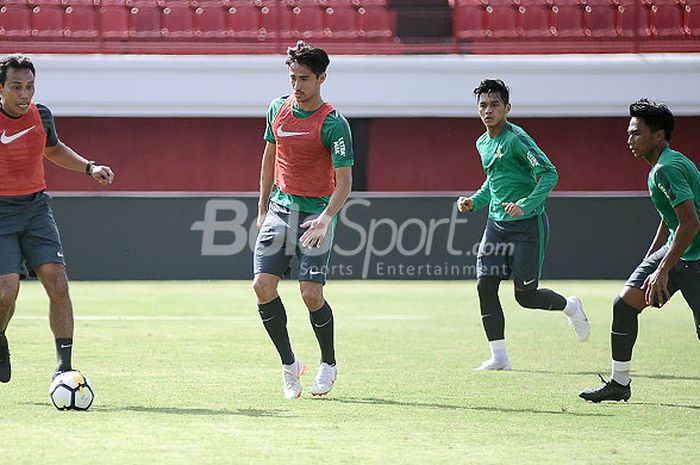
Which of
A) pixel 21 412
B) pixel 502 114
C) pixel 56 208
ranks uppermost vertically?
pixel 502 114

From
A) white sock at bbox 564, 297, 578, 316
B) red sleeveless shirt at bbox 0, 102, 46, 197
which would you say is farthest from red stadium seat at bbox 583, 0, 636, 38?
red sleeveless shirt at bbox 0, 102, 46, 197

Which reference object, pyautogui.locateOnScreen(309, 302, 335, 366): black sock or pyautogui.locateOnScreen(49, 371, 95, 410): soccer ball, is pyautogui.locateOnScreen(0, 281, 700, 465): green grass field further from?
pyautogui.locateOnScreen(309, 302, 335, 366): black sock

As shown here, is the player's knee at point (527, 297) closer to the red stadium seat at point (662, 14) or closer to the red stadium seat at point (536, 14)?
the red stadium seat at point (536, 14)

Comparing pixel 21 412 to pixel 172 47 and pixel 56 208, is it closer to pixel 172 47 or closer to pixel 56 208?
pixel 56 208

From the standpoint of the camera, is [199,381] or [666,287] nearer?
[666,287]

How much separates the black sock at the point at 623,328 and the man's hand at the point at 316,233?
172 cm

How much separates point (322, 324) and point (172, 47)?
1484cm

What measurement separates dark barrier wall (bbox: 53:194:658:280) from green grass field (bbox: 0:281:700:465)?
461 centimetres

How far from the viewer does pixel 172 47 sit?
22.0 meters

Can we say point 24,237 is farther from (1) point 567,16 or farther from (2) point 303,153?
(1) point 567,16

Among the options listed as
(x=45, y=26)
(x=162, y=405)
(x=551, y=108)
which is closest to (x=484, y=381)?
(x=162, y=405)

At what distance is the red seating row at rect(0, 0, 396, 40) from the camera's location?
2212cm

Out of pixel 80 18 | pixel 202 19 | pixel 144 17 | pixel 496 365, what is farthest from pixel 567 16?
pixel 496 365

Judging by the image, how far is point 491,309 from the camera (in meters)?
9.69
